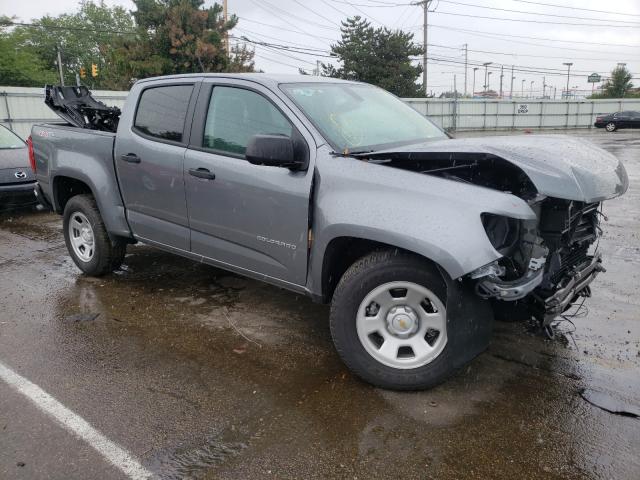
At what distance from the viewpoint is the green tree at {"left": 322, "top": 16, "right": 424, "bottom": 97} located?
3941 cm

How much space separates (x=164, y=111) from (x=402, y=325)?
107 inches

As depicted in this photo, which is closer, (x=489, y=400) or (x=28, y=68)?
(x=489, y=400)

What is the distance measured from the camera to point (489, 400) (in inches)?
125

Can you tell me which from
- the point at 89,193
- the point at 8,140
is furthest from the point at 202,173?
the point at 8,140

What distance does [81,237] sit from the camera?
551 centimetres

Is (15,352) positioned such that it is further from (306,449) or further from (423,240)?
(423,240)

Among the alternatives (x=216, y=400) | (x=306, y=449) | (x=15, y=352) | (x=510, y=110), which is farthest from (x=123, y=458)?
(x=510, y=110)

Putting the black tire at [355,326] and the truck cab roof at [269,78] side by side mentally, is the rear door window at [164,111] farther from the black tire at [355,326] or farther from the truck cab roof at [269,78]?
the black tire at [355,326]

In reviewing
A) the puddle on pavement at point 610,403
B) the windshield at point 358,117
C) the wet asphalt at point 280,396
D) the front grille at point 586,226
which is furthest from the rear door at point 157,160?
the puddle on pavement at point 610,403

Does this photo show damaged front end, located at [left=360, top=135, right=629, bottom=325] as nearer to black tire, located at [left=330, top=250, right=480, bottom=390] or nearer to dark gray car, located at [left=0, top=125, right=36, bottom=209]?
black tire, located at [left=330, top=250, right=480, bottom=390]

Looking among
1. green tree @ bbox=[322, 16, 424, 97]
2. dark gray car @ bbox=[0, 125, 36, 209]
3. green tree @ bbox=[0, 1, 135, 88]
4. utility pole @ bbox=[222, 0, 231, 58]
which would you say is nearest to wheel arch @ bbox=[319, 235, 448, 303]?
dark gray car @ bbox=[0, 125, 36, 209]

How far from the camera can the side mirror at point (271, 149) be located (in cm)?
330

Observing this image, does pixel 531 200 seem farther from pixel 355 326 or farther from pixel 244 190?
pixel 244 190

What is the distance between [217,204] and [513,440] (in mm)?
2482
